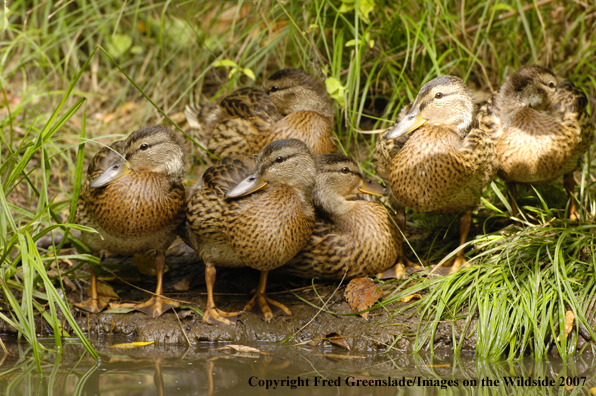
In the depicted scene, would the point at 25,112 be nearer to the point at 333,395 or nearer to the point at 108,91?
the point at 108,91

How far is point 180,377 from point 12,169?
5.71 ft

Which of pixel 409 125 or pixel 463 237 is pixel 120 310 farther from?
pixel 463 237

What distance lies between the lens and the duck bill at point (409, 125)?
413 cm

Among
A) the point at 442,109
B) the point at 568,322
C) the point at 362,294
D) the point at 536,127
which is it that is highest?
the point at 442,109

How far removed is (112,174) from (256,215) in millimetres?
978

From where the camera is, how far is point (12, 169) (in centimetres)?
389

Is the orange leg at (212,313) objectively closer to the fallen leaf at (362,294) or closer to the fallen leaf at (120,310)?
the fallen leaf at (120,310)

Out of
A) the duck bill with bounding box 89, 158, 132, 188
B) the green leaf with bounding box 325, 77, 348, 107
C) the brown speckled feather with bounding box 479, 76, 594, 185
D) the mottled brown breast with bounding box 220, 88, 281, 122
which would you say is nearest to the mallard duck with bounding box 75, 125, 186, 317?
the duck bill with bounding box 89, 158, 132, 188

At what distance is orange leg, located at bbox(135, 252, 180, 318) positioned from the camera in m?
4.10

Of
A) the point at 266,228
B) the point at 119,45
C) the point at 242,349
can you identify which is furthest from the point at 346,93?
the point at 119,45

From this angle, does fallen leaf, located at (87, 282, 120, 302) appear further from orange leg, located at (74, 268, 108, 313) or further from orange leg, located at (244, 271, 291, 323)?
orange leg, located at (244, 271, 291, 323)

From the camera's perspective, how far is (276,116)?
197 inches

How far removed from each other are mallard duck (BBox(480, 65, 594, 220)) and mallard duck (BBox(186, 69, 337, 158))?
Answer: 4.10 feet

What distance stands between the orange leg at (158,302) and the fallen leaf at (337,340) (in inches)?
41.3
